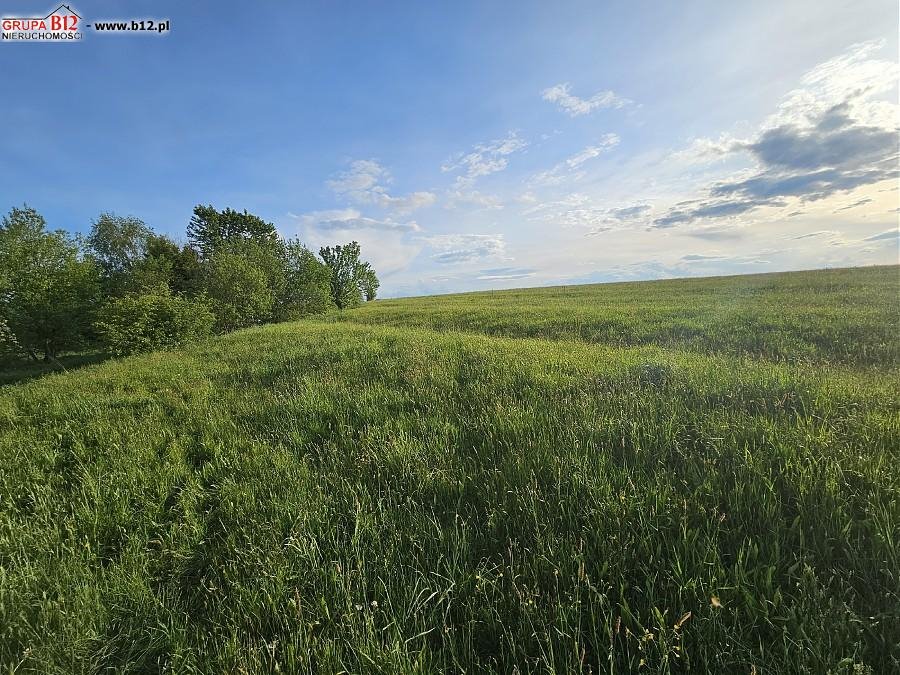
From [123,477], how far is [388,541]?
3.38m

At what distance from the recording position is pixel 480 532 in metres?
2.50

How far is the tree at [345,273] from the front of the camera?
2356 inches

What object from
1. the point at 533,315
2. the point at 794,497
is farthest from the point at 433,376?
the point at 533,315

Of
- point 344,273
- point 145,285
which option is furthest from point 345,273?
point 145,285

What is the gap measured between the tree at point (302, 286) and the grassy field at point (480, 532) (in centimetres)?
3985

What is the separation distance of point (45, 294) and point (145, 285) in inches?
507

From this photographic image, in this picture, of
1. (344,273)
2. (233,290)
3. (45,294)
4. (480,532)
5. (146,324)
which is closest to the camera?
(480,532)

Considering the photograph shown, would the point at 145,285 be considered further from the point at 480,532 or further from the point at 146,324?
the point at 480,532

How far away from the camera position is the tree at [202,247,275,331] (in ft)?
102

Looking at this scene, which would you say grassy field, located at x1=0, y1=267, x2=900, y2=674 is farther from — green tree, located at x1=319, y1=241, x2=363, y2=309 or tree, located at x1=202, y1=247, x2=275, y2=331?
green tree, located at x1=319, y1=241, x2=363, y2=309

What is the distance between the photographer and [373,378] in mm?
6738

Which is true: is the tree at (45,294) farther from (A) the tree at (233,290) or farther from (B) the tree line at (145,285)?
(A) the tree at (233,290)

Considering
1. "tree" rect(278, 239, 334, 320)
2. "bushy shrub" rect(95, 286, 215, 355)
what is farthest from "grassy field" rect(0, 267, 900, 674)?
"tree" rect(278, 239, 334, 320)

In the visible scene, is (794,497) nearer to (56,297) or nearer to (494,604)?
(494,604)
